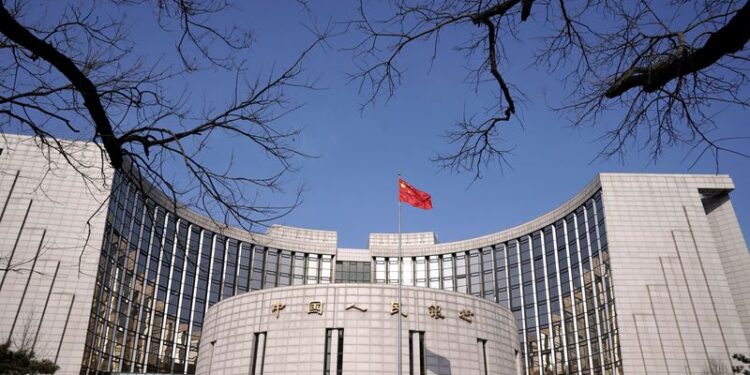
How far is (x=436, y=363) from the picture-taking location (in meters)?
34.0

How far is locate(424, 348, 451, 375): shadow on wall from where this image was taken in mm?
33719

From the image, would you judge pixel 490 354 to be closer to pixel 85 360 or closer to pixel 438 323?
pixel 438 323

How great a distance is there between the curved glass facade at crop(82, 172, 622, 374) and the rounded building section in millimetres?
12225

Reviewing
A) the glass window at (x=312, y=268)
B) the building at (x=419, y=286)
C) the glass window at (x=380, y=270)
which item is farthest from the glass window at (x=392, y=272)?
the building at (x=419, y=286)

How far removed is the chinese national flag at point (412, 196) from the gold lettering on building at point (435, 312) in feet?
23.1

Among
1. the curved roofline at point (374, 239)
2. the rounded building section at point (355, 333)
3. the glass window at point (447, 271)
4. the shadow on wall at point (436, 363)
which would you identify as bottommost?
the shadow on wall at point (436, 363)

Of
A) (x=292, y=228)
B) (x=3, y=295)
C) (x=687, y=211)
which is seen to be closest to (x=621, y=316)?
(x=687, y=211)

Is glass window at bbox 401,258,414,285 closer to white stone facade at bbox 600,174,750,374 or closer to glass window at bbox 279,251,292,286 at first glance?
glass window at bbox 279,251,292,286

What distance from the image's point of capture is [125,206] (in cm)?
5444

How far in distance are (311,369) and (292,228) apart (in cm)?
4082

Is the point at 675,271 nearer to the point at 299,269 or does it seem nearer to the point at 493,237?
the point at 493,237

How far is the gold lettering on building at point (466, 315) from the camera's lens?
36.2 m

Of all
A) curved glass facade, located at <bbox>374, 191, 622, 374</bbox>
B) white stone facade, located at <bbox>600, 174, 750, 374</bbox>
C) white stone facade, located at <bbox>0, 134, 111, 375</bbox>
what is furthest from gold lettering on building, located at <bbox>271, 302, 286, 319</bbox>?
curved glass facade, located at <bbox>374, 191, 622, 374</bbox>

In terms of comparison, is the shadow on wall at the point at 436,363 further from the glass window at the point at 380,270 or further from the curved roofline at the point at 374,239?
the glass window at the point at 380,270
